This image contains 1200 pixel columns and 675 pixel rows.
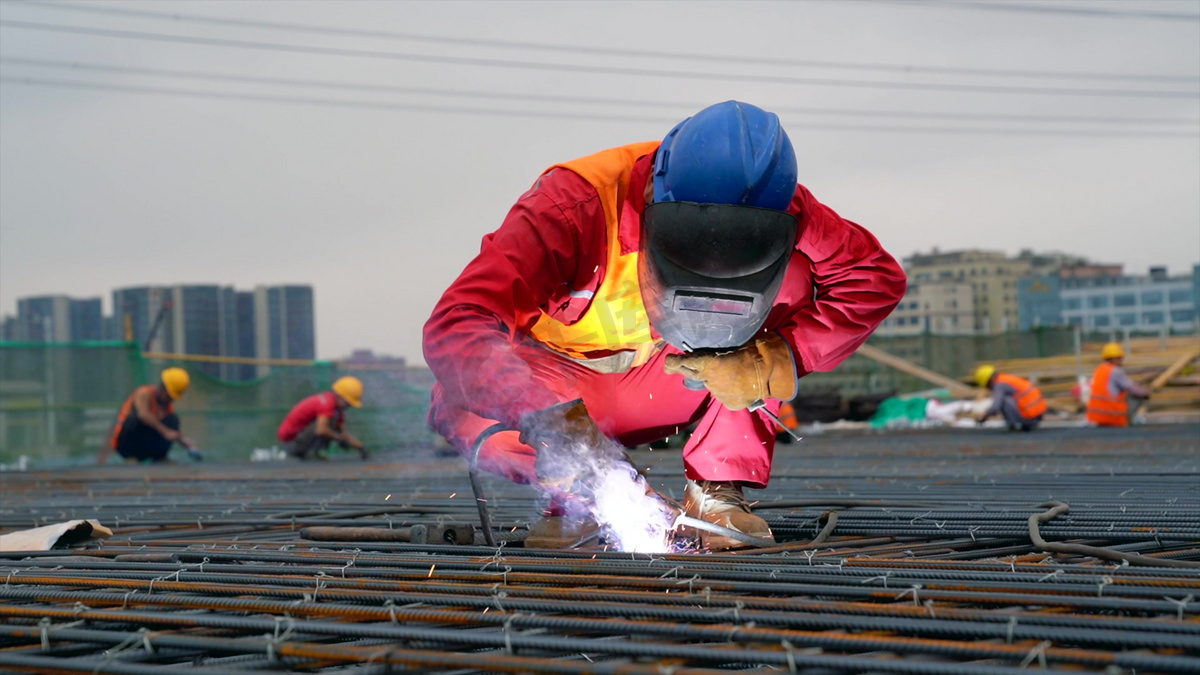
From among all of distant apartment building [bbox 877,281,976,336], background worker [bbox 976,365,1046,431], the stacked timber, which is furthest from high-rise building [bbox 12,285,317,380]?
distant apartment building [bbox 877,281,976,336]

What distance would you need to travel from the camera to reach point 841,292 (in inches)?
128

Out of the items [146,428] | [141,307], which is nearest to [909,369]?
[146,428]

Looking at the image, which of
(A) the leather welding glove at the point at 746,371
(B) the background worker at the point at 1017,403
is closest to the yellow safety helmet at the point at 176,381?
(B) the background worker at the point at 1017,403

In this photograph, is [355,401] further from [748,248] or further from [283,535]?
[748,248]

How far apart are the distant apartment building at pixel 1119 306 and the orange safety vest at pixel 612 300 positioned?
1943 cm

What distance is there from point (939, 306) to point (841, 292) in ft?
96.1

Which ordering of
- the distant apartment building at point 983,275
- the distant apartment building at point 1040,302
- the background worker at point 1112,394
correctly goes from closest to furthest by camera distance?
the background worker at point 1112,394
the distant apartment building at point 1040,302
the distant apartment building at point 983,275

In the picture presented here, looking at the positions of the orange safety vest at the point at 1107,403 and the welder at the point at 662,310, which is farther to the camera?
the orange safety vest at the point at 1107,403

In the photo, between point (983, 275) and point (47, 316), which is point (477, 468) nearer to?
point (47, 316)

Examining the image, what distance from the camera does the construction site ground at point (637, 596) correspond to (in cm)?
162

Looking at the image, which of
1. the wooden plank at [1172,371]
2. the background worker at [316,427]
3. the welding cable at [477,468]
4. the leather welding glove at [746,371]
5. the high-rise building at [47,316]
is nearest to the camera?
the welding cable at [477,468]

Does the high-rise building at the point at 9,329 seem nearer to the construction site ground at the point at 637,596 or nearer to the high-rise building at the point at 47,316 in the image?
the high-rise building at the point at 47,316

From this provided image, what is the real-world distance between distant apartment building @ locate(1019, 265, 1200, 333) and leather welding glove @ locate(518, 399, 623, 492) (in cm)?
2000

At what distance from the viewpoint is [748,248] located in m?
2.77
